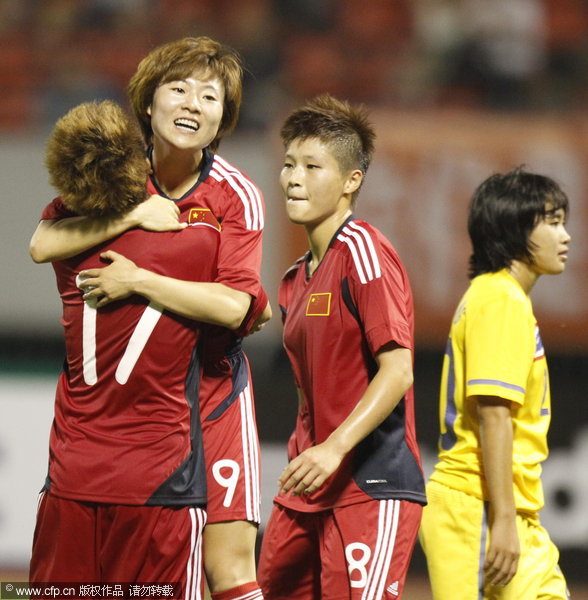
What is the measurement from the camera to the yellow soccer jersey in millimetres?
3463

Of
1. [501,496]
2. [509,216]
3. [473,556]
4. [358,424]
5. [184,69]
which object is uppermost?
[184,69]

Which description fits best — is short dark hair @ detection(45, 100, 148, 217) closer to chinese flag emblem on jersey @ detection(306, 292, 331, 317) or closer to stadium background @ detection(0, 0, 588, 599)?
chinese flag emblem on jersey @ detection(306, 292, 331, 317)

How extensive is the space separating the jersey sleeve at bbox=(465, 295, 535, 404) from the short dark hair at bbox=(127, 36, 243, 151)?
1.08 metres

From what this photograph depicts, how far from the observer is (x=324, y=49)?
8445 mm

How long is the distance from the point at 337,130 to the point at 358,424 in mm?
1004

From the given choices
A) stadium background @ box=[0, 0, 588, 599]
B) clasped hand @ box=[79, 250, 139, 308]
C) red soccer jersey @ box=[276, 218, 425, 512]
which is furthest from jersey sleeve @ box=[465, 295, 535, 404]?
stadium background @ box=[0, 0, 588, 599]

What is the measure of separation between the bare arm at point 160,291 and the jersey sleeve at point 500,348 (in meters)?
0.92

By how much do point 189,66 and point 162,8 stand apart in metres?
5.60

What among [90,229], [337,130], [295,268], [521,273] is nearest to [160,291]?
[90,229]

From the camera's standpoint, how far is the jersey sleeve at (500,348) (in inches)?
135

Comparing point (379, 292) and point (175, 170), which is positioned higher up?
point (175, 170)

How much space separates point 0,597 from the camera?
3529mm

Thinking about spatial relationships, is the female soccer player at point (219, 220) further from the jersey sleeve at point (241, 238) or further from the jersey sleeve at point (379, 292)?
the jersey sleeve at point (379, 292)

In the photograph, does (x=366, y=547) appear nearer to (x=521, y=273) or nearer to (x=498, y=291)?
(x=498, y=291)
